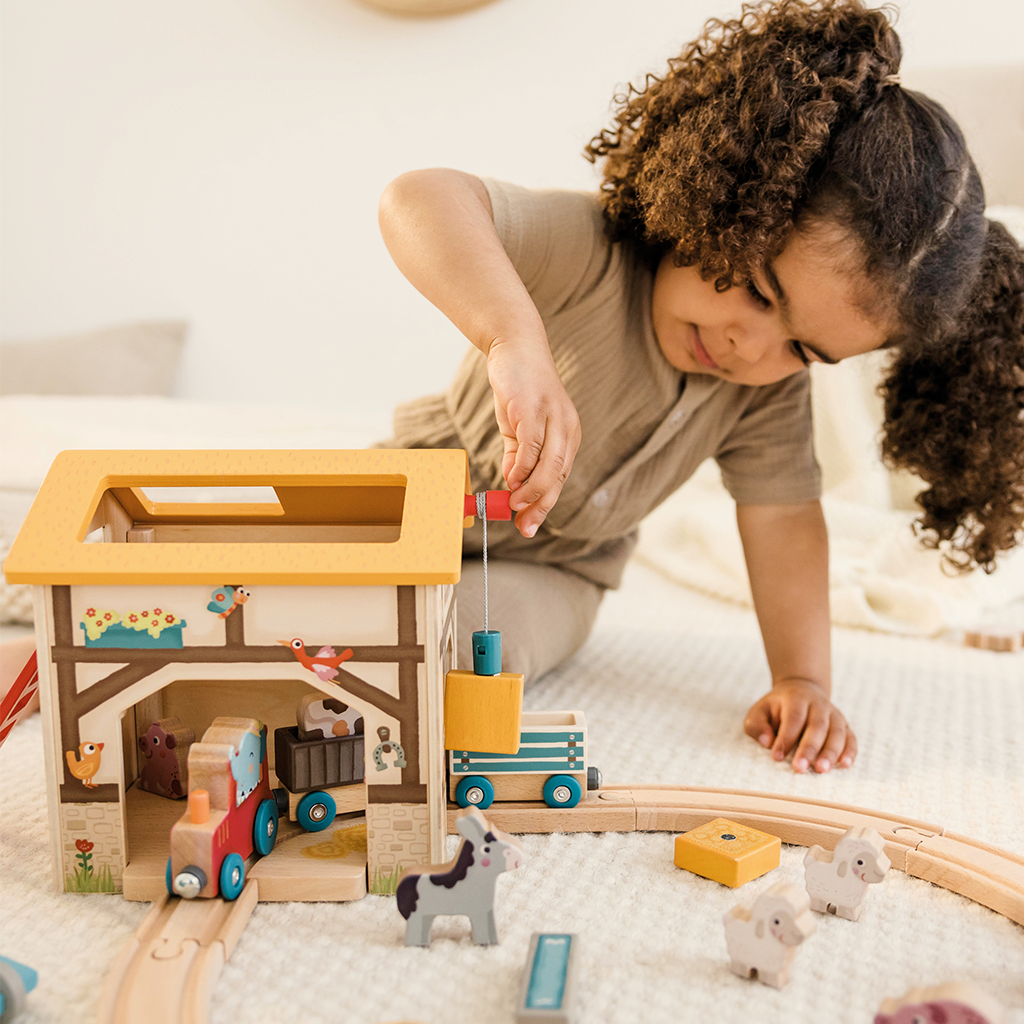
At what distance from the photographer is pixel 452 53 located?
173cm

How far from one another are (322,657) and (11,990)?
201mm

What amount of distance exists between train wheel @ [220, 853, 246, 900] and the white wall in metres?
1.37

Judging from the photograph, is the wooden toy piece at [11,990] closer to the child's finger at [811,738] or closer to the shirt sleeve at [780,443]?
the child's finger at [811,738]

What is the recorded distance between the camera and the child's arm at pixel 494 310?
0.58 m

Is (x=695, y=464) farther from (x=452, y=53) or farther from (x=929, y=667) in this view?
(x=452, y=53)

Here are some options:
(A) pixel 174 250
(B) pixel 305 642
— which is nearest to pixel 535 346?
(B) pixel 305 642

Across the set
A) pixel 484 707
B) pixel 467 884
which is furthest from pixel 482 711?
pixel 467 884

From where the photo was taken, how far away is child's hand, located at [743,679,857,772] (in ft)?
2.44

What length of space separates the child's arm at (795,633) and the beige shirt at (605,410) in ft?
0.10

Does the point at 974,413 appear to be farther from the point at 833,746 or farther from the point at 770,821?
the point at 770,821

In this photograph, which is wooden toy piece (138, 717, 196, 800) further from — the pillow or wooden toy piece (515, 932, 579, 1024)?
the pillow

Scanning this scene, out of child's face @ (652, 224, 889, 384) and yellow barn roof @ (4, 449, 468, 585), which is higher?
child's face @ (652, 224, 889, 384)

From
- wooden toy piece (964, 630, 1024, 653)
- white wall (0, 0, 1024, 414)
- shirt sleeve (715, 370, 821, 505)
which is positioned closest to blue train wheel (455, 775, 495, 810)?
shirt sleeve (715, 370, 821, 505)

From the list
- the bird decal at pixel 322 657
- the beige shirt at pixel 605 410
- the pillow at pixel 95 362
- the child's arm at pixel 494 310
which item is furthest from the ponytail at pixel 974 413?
the pillow at pixel 95 362
